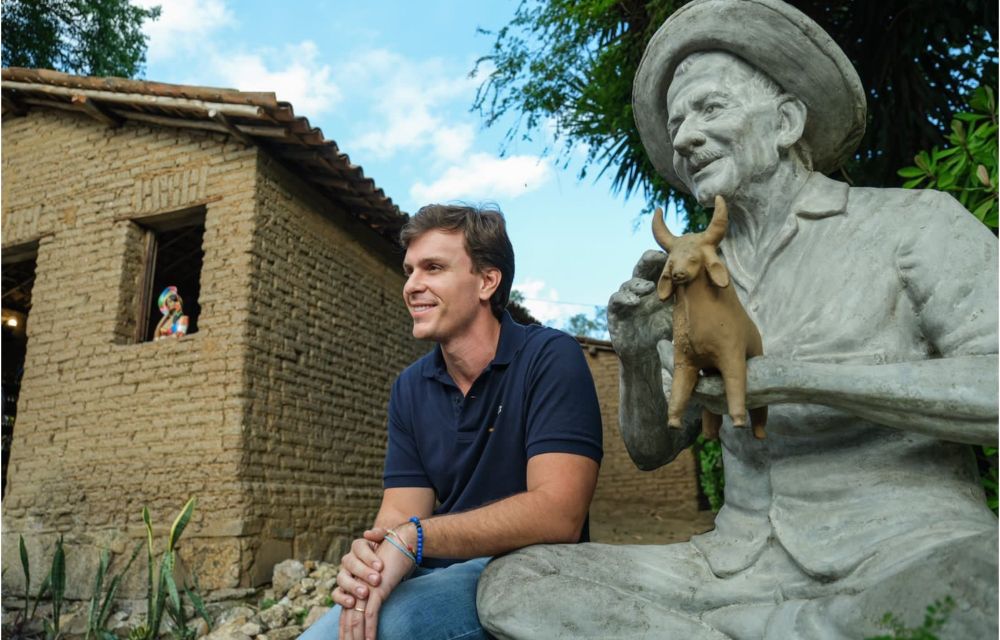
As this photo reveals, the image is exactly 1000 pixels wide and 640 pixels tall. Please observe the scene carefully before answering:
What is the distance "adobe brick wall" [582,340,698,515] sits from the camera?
13961 mm

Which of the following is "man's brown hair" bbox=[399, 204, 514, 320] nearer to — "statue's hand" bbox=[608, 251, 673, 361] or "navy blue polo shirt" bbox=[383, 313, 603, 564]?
"navy blue polo shirt" bbox=[383, 313, 603, 564]

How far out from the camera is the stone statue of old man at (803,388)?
4.61ft

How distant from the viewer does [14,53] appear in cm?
1560

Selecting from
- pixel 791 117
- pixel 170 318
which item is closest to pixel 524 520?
pixel 791 117

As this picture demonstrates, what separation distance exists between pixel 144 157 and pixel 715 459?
6411mm

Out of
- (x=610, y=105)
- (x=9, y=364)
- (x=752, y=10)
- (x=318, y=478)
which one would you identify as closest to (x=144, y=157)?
(x=318, y=478)

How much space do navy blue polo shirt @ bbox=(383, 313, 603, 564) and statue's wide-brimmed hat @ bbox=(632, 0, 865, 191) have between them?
0.76 m

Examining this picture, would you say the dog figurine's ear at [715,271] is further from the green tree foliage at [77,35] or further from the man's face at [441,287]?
the green tree foliage at [77,35]

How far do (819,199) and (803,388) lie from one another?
0.54 metres

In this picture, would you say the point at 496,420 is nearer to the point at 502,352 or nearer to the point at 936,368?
the point at 502,352

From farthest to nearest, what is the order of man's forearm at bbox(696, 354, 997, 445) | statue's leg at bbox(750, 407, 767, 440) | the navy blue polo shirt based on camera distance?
the navy blue polo shirt
statue's leg at bbox(750, 407, 767, 440)
man's forearm at bbox(696, 354, 997, 445)

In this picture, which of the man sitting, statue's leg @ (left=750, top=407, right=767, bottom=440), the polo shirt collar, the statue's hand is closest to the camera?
statue's leg @ (left=750, top=407, right=767, bottom=440)

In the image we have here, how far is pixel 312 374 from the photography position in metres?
7.91

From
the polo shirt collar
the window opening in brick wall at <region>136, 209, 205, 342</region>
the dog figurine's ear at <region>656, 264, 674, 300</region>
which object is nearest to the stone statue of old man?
the dog figurine's ear at <region>656, 264, 674, 300</region>
